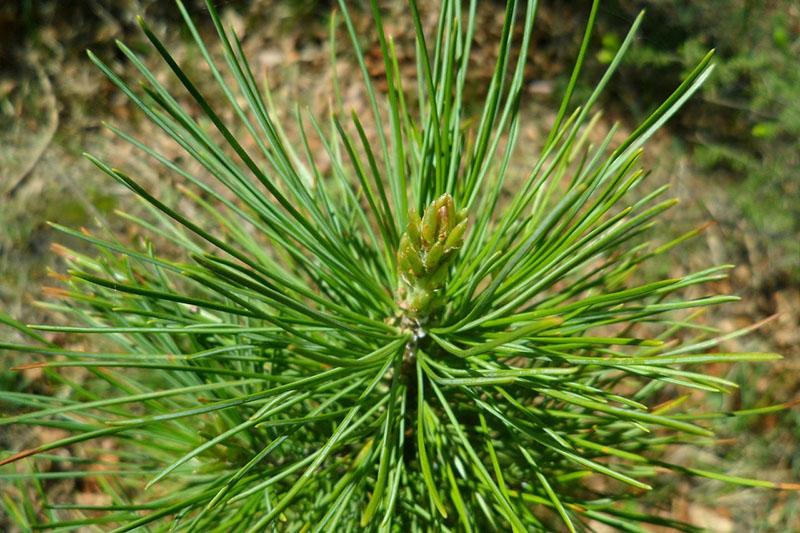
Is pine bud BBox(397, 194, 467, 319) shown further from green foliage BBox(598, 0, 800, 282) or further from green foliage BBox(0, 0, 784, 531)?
green foliage BBox(598, 0, 800, 282)

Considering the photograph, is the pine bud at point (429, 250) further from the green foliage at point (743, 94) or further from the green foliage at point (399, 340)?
the green foliage at point (743, 94)

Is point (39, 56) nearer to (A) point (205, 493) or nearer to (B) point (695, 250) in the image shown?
(A) point (205, 493)

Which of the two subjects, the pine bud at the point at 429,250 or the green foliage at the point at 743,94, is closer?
the pine bud at the point at 429,250

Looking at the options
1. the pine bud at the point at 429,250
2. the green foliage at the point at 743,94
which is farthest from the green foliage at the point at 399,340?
the green foliage at the point at 743,94

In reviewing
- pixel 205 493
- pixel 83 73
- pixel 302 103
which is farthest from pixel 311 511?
pixel 83 73

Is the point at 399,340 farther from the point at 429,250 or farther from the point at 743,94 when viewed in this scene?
the point at 743,94

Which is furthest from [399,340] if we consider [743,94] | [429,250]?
[743,94]

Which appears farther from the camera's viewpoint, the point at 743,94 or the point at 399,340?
the point at 743,94

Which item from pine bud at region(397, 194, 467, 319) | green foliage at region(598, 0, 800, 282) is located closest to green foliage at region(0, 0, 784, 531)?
pine bud at region(397, 194, 467, 319)

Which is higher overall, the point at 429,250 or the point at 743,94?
the point at 743,94

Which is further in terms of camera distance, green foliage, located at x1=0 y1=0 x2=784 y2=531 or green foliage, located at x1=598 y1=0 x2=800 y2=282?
green foliage, located at x1=598 y1=0 x2=800 y2=282
